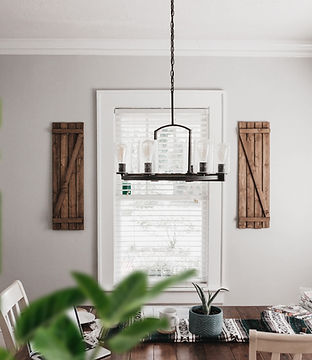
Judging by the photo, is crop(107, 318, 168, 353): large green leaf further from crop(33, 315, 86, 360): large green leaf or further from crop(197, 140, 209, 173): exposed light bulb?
crop(197, 140, 209, 173): exposed light bulb

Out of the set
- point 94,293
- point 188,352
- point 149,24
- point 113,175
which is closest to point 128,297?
point 94,293

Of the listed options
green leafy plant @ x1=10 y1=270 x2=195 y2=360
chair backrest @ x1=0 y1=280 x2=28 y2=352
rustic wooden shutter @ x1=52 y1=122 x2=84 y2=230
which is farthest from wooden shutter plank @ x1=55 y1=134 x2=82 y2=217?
green leafy plant @ x1=10 y1=270 x2=195 y2=360

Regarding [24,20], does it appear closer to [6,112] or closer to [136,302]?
[6,112]

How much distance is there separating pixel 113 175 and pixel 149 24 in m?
1.22

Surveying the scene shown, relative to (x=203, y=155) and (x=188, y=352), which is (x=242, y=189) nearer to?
(x=203, y=155)

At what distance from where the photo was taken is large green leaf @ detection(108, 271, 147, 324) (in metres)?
0.19

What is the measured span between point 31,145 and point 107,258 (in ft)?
3.71

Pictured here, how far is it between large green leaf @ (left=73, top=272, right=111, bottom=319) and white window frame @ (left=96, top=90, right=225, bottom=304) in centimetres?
363

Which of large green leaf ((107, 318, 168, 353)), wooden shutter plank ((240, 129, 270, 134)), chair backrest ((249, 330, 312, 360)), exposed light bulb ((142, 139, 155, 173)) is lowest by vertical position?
chair backrest ((249, 330, 312, 360))

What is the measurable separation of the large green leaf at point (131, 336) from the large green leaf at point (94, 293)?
1 cm

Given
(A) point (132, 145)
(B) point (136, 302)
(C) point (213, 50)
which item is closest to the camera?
(B) point (136, 302)

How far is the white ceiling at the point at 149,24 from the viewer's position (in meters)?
2.99

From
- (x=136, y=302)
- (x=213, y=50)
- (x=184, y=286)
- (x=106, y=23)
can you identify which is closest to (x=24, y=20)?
(x=106, y=23)

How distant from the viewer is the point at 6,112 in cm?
381
